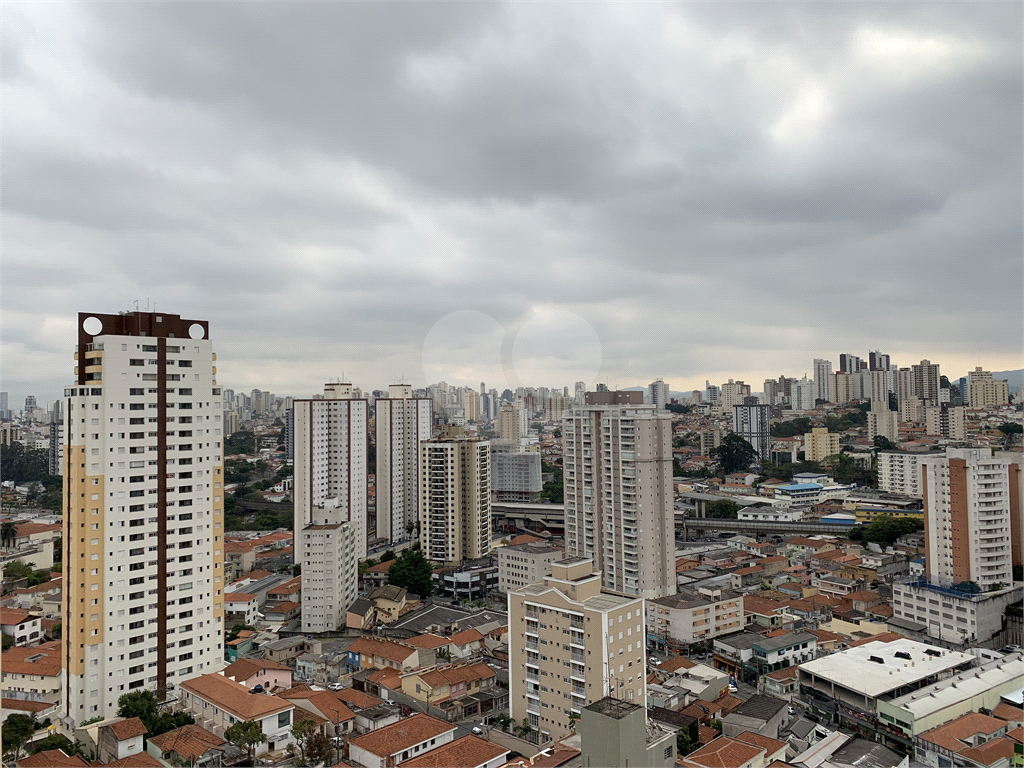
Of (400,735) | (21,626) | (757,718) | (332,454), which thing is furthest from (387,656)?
(332,454)

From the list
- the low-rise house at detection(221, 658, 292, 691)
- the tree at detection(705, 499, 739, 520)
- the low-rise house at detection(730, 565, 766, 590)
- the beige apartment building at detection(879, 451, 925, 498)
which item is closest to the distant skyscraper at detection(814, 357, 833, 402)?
the beige apartment building at detection(879, 451, 925, 498)

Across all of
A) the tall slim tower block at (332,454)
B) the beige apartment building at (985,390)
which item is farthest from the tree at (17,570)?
the beige apartment building at (985,390)

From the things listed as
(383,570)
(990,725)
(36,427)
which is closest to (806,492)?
(383,570)

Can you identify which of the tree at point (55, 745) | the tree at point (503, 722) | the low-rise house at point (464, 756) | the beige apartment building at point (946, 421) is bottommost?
the tree at point (503, 722)

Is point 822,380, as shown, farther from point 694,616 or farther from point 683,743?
point 683,743

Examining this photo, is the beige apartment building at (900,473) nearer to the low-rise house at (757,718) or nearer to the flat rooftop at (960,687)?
the flat rooftop at (960,687)

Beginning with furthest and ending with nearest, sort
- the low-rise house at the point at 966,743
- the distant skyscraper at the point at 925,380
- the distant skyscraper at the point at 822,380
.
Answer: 1. the distant skyscraper at the point at 822,380
2. the distant skyscraper at the point at 925,380
3. the low-rise house at the point at 966,743

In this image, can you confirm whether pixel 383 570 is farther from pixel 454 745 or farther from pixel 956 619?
pixel 956 619

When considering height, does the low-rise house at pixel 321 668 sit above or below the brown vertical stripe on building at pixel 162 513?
below
